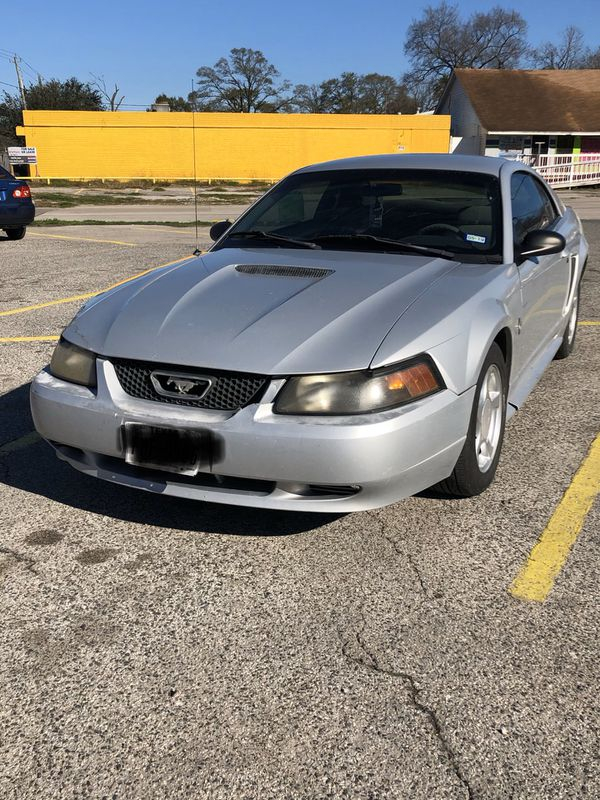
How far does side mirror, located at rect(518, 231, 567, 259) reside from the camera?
3.83 metres

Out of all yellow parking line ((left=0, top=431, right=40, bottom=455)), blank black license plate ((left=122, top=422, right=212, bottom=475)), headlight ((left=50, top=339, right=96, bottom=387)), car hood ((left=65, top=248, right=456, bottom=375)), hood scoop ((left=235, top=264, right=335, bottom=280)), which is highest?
hood scoop ((left=235, top=264, right=335, bottom=280))

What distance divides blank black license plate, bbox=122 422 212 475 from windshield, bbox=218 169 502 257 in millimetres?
1573

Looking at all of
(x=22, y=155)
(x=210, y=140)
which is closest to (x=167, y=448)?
(x=22, y=155)

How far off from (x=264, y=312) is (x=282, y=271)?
1.80ft

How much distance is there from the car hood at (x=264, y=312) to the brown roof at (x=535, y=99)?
42.3 m

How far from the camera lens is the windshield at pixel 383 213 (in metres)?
3.87

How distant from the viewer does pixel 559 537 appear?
3.10 meters

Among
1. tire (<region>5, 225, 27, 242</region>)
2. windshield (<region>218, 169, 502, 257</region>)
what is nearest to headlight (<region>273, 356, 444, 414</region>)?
windshield (<region>218, 169, 502, 257</region>)

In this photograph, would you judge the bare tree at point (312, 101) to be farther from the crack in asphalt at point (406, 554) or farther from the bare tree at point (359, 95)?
the crack in asphalt at point (406, 554)

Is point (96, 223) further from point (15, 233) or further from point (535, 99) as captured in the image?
point (535, 99)

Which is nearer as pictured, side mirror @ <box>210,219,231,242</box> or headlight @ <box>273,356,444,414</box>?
headlight @ <box>273,356,444,414</box>

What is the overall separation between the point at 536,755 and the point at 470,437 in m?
1.37

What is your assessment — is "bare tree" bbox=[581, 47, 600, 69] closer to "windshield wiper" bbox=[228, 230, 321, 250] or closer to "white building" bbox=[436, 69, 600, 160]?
"white building" bbox=[436, 69, 600, 160]

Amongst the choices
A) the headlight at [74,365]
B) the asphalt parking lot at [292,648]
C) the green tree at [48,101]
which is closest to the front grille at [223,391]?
the headlight at [74,365]
